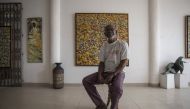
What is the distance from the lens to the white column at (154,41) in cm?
876

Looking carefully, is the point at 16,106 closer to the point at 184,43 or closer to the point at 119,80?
the point at 119,80

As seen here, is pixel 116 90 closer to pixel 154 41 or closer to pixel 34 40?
pixel 154 41

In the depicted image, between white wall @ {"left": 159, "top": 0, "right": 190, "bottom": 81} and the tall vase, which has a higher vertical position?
white wall @ {"left": 159, "top": 0, "right": 190, "bottom": 81}

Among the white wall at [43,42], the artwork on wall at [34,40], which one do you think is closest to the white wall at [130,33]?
the white wall at [43,42]

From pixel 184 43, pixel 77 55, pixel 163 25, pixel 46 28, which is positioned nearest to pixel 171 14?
pixel 163 25

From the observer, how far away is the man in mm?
5125

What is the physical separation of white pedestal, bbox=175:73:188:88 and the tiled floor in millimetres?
263

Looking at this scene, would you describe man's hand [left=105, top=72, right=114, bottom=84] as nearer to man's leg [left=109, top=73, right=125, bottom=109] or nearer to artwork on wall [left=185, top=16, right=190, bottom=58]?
man's leg [left=109, top=73, right=125, bottom=109]

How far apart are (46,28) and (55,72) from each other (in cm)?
141

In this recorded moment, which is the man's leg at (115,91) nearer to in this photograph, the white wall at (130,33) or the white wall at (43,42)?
the white wall at (130,33)

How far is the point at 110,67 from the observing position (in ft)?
17.5

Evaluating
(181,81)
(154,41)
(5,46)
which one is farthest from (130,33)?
(5,46)

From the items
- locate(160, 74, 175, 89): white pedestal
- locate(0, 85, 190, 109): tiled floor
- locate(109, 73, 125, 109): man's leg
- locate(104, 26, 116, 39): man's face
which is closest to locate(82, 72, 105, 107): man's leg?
locate(109, 73, 125, 109): man's leg

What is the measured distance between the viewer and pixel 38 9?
889cm
